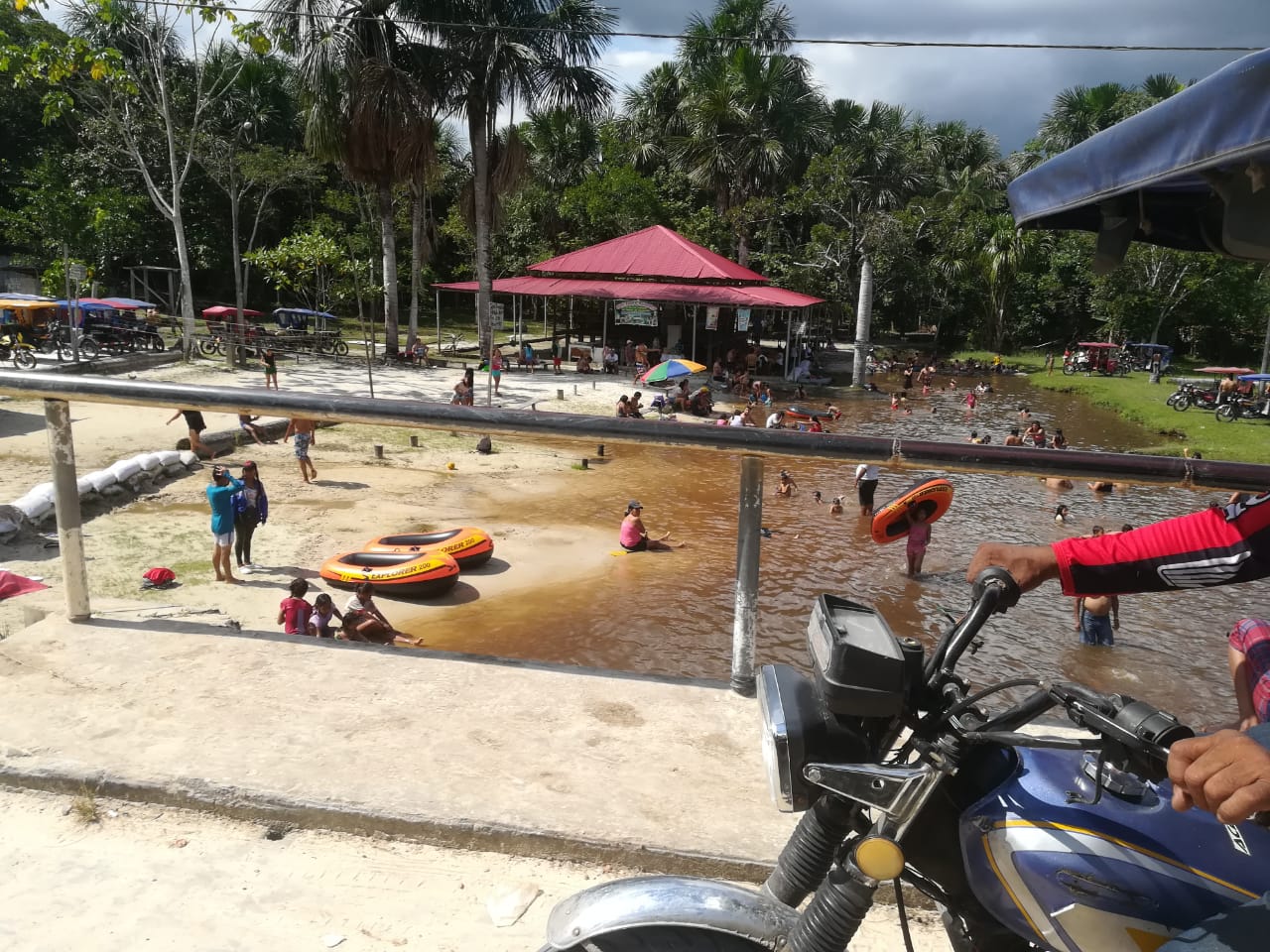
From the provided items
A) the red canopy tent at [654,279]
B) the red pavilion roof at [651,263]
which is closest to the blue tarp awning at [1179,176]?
the red canopy tent at [654,279]

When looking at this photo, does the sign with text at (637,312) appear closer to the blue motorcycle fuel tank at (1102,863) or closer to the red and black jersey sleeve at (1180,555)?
the red and black jersey sleeve at (1180,555)

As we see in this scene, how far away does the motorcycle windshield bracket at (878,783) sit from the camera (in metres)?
1.48

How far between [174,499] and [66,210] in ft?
69.5

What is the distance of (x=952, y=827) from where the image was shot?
1.62 metres

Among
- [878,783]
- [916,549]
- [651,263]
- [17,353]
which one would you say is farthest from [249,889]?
[651,263]

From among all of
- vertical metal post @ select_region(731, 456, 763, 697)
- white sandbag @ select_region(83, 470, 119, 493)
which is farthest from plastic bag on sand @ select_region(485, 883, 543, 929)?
white sandbag @ select_region(83, 470, 119, 493)

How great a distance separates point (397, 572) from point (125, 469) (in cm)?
602

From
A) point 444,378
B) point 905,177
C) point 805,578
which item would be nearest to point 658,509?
point 805,578

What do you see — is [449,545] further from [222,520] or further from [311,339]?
[311,339]

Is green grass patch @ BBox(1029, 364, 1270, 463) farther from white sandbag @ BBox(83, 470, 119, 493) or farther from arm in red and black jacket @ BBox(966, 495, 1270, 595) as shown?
white sandbag @ BBox(83, 470, 119, 493)

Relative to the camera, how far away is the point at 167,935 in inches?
85.0

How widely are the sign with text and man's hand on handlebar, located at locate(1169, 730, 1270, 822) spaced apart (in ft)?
109

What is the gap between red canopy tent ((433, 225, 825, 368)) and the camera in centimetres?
2931

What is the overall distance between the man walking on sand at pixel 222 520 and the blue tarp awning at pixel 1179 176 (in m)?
9.88
